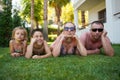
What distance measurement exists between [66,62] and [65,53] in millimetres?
1512

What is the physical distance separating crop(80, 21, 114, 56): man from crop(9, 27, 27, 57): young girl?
140 centimetres

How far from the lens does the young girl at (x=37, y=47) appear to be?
23.7 feet

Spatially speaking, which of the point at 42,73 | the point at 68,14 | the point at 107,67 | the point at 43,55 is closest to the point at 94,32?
the point at 43,55

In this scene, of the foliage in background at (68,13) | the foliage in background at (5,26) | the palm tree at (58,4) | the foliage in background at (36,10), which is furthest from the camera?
the foliage in background at (68,13)

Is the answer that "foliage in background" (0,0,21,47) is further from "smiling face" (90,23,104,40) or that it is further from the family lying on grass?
"smiling face" (90,23,104,40)

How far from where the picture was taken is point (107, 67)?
5.57 meters

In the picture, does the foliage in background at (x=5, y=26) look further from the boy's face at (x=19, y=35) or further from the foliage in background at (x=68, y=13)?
the foliage in background at (x=68, y=13)

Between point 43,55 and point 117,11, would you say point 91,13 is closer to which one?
point 117,11

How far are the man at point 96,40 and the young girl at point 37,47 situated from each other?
3.20ft

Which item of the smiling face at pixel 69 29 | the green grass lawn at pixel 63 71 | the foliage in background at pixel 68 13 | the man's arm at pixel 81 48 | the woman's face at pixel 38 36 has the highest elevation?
the foliage in background at pixel 68 13

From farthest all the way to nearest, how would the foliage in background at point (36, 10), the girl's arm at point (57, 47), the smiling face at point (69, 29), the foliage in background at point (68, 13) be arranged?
the foliage in background at point (68, 13), the foliage in background at point (36, 10), the girl's arm at point (57, 47), the smiling face at point (69, 29)

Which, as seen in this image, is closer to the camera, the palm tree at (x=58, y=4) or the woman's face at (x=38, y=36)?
the woman's face at (x=38, y=36)

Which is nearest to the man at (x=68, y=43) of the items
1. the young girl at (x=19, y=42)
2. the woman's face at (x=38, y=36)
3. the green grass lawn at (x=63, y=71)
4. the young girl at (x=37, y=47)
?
the young girl at (x=37, y=47)

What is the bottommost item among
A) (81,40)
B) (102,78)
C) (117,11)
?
(102,78)
